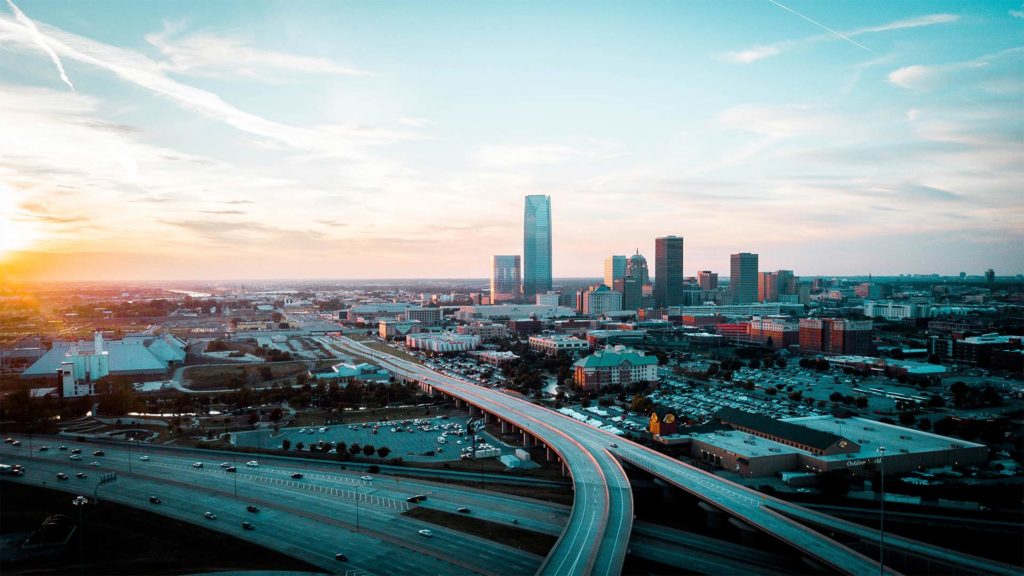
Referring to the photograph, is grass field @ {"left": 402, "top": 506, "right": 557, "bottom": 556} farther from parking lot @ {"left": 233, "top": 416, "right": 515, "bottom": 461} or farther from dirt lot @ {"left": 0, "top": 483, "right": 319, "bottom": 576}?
parking lot @ {"left": 233, "top": 416, "right": 515, "bottom": 461}

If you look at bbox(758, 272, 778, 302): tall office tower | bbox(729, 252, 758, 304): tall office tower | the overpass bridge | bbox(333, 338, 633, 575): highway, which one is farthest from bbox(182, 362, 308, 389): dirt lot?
bbox(758, 272, 778, 302): tall office tower

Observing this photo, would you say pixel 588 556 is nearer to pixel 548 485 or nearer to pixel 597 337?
pixel 548 485

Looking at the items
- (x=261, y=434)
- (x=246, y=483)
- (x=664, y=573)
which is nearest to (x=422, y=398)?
(x=261, y=434)

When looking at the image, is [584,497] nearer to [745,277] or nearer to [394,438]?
[394,438]

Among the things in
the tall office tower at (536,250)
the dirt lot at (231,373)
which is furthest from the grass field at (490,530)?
the tall office tower at (536,250)

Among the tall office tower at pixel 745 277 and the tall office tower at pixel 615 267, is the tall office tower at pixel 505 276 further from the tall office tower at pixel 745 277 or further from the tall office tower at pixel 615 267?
the tall office tower at pixel 745 277

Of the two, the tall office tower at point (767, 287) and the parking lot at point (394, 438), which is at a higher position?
the tall office tower at point (767, 287)
